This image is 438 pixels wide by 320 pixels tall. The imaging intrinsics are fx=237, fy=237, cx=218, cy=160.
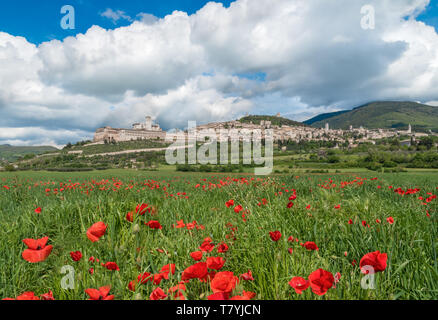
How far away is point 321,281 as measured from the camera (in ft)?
4.04

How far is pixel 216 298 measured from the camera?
4.00 ft

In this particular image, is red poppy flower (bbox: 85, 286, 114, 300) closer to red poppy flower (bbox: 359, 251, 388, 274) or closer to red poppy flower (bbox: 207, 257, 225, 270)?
red poppy flower (bbox: 207, 257, 225, 270)

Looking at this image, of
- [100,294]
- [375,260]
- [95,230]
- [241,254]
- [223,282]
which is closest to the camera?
[223,282]

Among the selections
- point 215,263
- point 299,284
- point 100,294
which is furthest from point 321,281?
point 100,294

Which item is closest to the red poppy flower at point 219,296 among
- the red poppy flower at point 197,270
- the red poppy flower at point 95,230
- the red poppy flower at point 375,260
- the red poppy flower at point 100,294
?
the red poppy flower at point 197,270

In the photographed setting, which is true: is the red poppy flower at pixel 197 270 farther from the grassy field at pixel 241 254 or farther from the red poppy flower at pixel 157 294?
the red poppy flower at pixel 157 294

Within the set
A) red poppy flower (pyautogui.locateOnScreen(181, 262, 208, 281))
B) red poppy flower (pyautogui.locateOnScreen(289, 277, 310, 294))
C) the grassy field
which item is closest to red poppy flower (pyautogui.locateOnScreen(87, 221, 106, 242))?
the grassy field

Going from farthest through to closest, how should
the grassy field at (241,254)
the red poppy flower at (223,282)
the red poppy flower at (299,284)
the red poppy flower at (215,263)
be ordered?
the grassy field at (241,254)
the red poppy flower at (215,263)
the red poppy flower at (299,284)
the red poppy flower at (223,282)

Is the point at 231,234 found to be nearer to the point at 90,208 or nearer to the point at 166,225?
the point at 166,225

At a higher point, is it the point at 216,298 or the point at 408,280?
the point at 216,298

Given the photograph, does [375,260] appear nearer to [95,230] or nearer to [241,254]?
[241,254]

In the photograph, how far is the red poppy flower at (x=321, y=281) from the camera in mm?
1199
